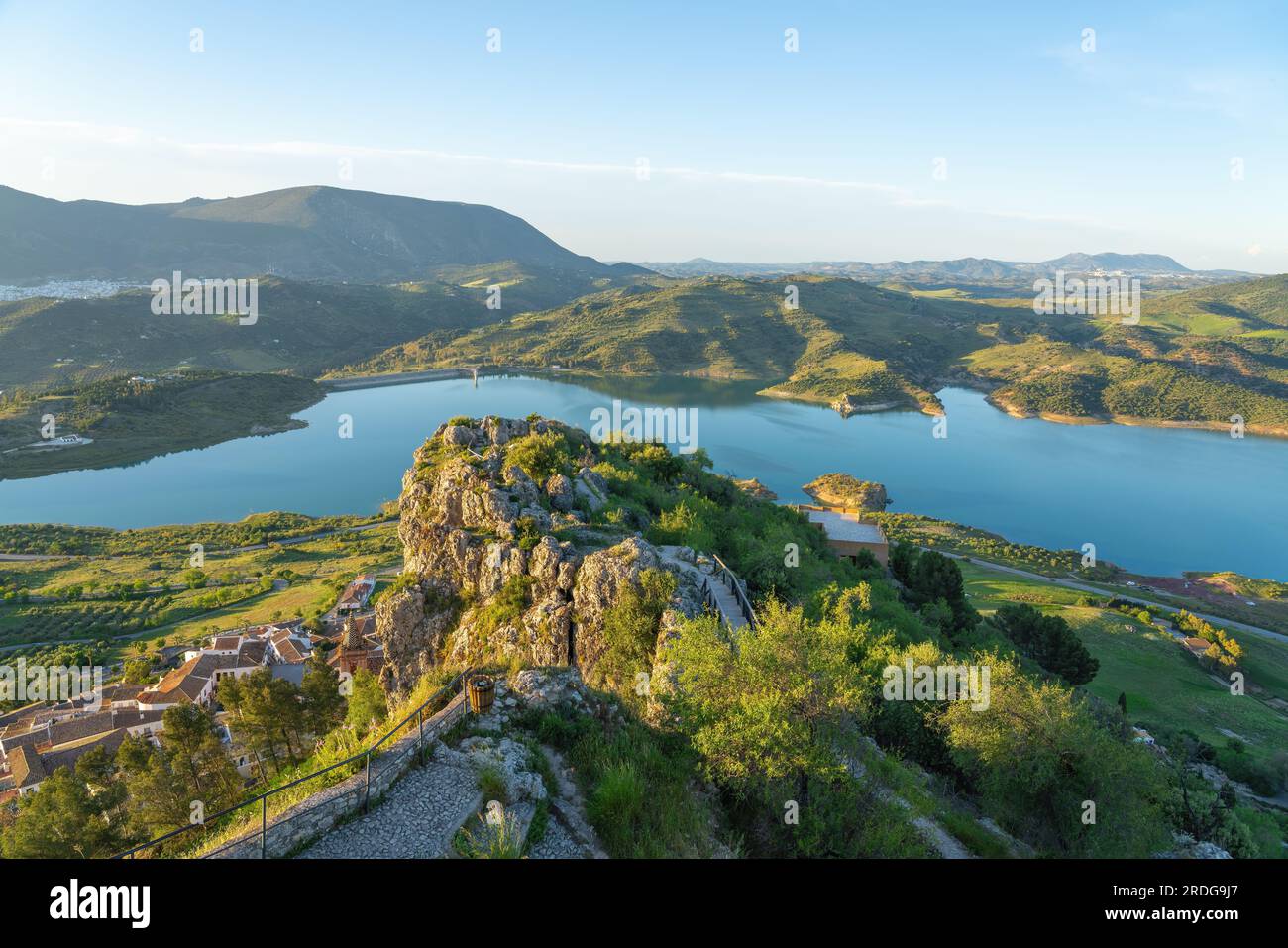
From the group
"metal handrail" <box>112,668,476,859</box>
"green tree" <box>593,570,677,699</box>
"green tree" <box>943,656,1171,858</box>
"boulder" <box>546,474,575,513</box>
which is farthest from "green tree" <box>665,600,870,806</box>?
"boulder" <box>546,474,575,513</box>

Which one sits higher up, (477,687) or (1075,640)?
(477,687)

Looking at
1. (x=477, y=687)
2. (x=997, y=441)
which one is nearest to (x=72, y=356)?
(x=477, y=687)

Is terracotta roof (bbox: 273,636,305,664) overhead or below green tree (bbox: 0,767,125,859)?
below

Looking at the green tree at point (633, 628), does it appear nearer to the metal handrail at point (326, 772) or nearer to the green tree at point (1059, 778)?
the metal handrail at point (326, 772)

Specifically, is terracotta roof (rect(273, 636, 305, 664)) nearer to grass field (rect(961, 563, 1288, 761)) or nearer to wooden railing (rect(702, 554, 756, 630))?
wooden railing (rect(702, 554, 756, 630))

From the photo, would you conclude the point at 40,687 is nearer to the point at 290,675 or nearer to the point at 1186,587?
the point at 290,675

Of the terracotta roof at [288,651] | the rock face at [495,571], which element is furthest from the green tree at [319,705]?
the terracotta roof at [288,651]
